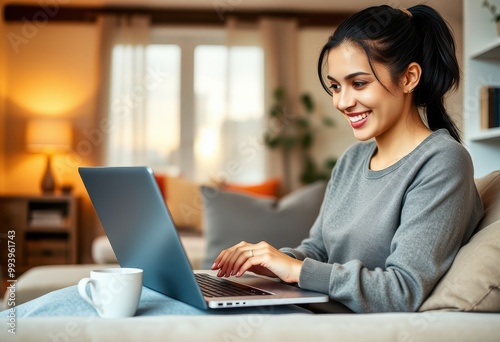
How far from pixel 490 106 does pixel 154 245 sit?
8.47ft

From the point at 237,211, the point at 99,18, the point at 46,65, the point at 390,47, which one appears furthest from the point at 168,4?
the point at 390,47

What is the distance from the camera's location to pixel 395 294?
1166mm

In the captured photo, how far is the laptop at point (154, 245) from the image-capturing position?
3.44 feet

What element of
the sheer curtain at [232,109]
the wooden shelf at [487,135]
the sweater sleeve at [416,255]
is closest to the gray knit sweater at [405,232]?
the sweater sleeve at [416,255]

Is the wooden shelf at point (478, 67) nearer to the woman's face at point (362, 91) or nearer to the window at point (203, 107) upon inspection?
the woman's face at point (362, 91)

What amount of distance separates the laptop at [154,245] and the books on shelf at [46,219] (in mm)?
4856

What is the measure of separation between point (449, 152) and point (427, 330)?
41 cm

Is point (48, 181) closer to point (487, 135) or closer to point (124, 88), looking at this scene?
point (124, 88)

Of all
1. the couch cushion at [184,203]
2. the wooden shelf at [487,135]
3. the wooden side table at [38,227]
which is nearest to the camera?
the wooden shelf at [487,135]

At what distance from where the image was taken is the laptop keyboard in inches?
46.8

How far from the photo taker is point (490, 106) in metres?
3.32

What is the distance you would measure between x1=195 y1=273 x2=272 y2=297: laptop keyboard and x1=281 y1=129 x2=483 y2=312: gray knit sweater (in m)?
0.10

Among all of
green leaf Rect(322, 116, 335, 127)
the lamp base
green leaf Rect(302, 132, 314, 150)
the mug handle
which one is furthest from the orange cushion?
the mug handle

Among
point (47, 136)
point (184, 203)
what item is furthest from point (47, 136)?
point (184, 203)
